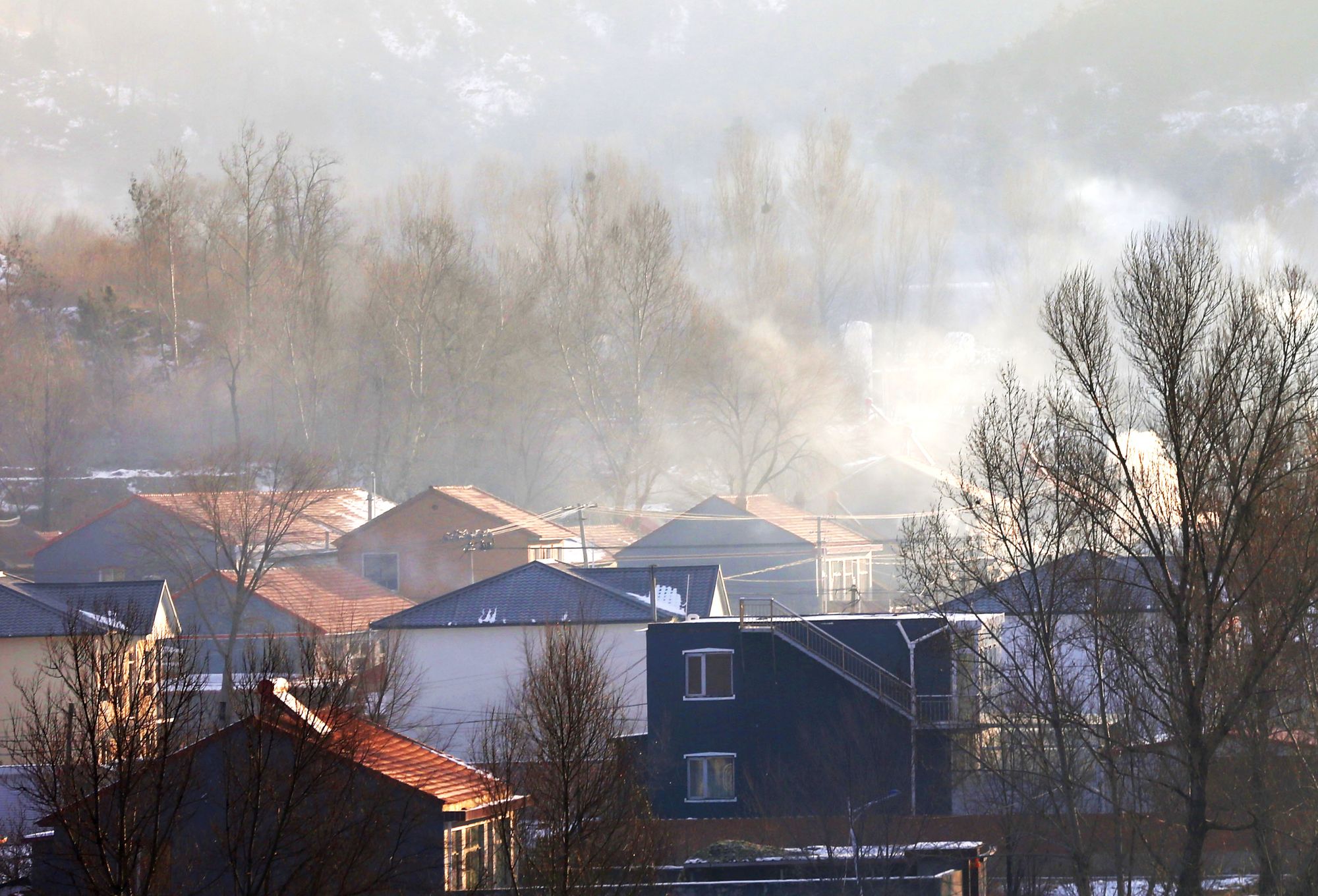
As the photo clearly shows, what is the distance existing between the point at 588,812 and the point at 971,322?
2917 inches

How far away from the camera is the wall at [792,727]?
74.9ft

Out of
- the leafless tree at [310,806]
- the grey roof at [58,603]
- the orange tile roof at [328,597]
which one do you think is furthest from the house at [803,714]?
the orange tile roof at [328,597]

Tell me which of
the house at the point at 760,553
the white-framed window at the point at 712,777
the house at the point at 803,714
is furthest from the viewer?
the house at the point at 760,553

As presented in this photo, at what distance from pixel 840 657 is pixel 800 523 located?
2289 cm

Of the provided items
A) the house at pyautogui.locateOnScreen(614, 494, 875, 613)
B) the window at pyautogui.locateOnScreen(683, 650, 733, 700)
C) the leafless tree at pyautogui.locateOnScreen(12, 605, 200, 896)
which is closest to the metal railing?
the window at pyautogui.locateOnScreen(683, 650, 733, 700)

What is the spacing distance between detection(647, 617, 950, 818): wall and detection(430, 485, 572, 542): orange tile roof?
19.4 m

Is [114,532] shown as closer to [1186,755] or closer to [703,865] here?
[703,865]

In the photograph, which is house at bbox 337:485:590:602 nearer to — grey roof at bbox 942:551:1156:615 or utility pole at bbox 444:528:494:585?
utility pole at bbox 444:528:494:585

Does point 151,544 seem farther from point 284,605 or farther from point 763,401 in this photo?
point 763,401

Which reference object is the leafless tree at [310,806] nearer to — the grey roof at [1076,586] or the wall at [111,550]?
the grey roof at [1076,586]

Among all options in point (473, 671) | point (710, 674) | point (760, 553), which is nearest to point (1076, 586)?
point (710, 674)

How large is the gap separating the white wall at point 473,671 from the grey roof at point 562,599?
258mm

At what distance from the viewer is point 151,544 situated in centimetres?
4053

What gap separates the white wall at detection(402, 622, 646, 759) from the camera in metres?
27.2
